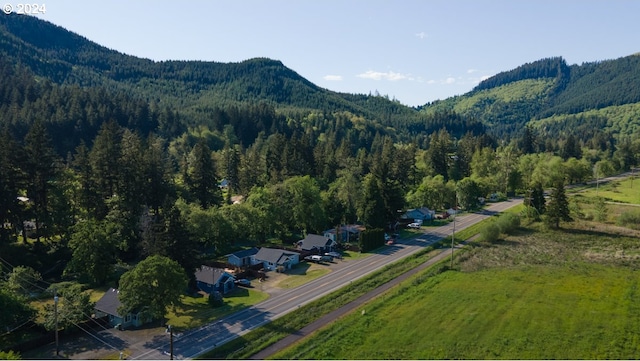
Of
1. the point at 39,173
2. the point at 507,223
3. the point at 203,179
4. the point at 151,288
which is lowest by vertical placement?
the point at 151,288

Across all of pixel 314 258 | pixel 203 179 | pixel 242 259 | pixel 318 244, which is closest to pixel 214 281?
pixel 242 259

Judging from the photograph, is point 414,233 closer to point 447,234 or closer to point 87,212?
point 447,234

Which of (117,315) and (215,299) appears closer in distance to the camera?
(117,315)

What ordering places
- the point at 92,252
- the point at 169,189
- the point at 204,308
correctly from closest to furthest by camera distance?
the point at 204,308, the point at 92,252, the point at 169,189

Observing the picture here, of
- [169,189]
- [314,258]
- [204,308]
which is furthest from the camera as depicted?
[169,189]

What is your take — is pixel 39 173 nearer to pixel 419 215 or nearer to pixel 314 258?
pixel 314 258

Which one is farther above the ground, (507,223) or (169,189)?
(169,189)

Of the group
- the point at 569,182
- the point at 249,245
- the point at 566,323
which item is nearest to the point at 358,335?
the point at 566,323
